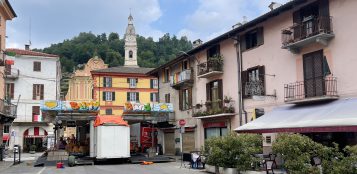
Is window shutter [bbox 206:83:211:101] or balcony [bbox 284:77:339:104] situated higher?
window shutter [bbox 206:83:211:101]

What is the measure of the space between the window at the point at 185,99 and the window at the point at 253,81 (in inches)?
359

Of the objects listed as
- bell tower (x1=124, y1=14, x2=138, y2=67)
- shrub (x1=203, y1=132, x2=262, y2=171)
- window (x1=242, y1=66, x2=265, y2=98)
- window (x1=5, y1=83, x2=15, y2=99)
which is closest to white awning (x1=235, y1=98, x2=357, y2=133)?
shrub (x1=203, y1=132, x2=262, y2=171)

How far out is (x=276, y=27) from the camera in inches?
951

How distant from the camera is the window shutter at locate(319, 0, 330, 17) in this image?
2035 cm

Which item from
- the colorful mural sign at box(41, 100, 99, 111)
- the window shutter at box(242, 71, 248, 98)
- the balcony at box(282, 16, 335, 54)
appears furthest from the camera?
the colorful mural sign at box(41, 100, 99, 111)

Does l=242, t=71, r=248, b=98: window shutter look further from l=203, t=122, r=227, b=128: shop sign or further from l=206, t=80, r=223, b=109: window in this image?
l=203, t=122, r=227, b=128: shop sign

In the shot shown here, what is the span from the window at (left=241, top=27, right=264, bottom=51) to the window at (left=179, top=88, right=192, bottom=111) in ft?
30.7

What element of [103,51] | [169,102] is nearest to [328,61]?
[169,102]

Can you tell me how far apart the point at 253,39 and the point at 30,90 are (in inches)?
1656

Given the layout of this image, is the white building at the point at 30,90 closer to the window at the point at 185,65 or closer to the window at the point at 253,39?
the window at the point at 185,65

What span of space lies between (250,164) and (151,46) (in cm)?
9969

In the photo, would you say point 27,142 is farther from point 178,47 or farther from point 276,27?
point 178,47

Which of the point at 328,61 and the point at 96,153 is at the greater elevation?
the point at 328,61

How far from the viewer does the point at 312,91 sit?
20.5 metres
